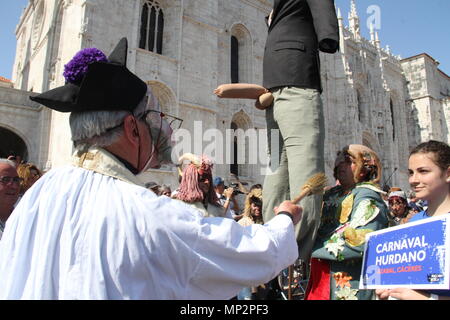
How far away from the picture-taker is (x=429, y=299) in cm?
149

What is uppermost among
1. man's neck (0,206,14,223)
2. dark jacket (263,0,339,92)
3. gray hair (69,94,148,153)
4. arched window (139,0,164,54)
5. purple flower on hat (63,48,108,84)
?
arched window (139,0,164,54)

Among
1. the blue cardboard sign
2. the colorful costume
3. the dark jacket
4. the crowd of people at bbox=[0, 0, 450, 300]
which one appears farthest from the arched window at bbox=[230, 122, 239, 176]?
the blue cardboard sign

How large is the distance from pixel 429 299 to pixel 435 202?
0.78 m

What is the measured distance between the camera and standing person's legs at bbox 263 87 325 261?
2004mm

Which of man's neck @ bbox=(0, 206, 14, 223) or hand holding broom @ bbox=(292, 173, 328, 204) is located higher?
hand holding broom @ bbox=(292, 173, 328, 204)

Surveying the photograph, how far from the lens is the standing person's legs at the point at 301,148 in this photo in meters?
2.00

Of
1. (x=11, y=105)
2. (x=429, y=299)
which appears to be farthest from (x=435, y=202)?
(x=11, y=105)

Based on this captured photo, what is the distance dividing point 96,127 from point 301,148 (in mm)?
1164

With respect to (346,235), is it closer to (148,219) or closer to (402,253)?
(402,253)

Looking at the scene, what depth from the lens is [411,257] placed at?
4.98ft

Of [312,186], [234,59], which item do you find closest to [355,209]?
[312,186]

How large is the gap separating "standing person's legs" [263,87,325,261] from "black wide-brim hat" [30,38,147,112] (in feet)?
3.30

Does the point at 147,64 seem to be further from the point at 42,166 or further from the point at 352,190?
the point at 352,190

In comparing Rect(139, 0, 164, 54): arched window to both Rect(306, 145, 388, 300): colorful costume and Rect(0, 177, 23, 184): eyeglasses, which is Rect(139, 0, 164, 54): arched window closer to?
Rect(0, 177, 23, 184): eyeglasses
